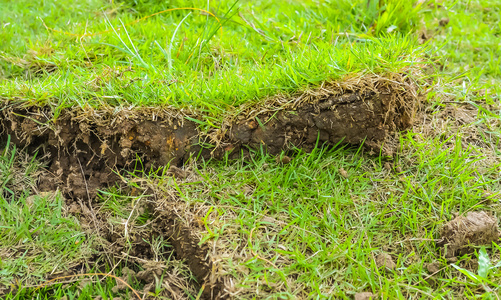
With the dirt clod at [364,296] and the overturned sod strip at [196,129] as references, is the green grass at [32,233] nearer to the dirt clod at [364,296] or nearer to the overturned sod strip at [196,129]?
the overturned sod strip at [196,129]

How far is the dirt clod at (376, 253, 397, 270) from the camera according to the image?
1854 mm

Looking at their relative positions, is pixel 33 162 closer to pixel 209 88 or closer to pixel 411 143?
pixel 209 88

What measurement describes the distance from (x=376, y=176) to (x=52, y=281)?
5.91 feet

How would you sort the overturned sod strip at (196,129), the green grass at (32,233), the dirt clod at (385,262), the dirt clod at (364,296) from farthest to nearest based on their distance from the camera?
1. the overturned sod strip at (196,129)
2. the green grass at (32,233)
3. the dirt clod at (385,262)
4. the dirt clod at (364,296)

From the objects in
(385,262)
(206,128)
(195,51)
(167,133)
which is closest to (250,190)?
(206,128)

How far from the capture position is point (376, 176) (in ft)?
7.27

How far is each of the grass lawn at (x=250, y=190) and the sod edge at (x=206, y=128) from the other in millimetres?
41

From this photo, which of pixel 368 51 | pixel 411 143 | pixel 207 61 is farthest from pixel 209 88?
pixel 411 143

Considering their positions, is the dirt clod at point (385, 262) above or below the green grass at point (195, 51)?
below

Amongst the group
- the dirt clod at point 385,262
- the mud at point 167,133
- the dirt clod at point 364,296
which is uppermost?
the mud at point 167,133

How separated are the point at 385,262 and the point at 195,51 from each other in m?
1.77

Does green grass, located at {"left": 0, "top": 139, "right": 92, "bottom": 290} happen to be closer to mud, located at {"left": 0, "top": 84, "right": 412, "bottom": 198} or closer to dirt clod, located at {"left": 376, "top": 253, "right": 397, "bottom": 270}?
mud, located at {"left": 0, "top": 84, "right": 412, "bottom": 198}

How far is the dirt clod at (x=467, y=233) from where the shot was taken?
1.89 meters

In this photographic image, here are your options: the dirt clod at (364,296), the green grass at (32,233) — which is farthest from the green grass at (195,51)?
the dirt clod at (364,296)
